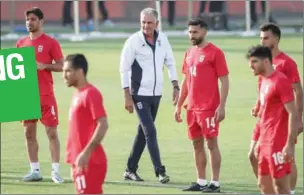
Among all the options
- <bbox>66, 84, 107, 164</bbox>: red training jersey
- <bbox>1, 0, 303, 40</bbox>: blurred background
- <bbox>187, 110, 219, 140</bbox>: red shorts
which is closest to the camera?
<bbox>66, 84, 107, 164</bbox>: red training jersey

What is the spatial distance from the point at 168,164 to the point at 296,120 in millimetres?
5581

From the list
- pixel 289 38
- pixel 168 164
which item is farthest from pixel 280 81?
pixel 289 38

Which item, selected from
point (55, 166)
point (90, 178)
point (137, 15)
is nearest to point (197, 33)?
point (55, 166)

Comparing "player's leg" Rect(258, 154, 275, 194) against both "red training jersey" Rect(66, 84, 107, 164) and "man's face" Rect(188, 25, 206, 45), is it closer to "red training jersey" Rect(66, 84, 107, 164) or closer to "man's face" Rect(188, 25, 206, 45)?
"red training jersey" Rect(66, 84, 107, 164)

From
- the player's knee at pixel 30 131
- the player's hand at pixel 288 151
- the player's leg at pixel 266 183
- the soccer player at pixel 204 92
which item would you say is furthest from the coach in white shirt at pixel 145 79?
the player's hand at pixel 288 151

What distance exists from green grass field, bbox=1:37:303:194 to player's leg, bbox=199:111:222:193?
9.6 inches

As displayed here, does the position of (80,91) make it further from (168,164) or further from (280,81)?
(168,164)

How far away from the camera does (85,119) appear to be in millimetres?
12180

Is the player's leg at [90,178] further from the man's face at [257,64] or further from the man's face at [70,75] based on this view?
the man's face at [257,64]

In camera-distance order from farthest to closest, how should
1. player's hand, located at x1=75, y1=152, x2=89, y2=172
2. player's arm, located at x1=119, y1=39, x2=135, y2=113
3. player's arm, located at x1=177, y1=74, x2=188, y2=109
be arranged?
player's arm, located at x1=119, y1=39, x2=135, y2=113, player's arm, located at x1=177, y1=74, x2=188, y2=109, player's hand, located at x1=75, y1=152, x2=89, y2=172

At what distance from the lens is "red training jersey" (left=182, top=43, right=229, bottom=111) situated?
608 inches

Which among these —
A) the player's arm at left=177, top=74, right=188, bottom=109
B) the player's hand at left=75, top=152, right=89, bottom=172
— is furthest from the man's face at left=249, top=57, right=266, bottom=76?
the player's arm at left=177, top=74, right=188, bottom=109

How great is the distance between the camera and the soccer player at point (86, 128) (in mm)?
11953

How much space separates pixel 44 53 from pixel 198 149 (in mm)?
2389
